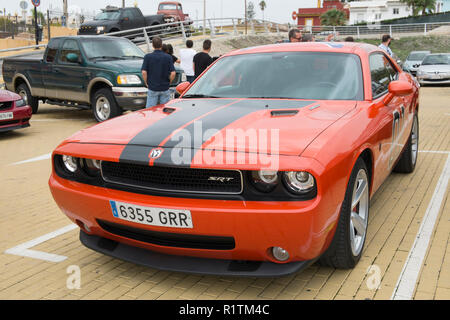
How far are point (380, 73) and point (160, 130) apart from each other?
8.14 feet

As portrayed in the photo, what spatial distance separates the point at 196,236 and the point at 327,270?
3.57 ft

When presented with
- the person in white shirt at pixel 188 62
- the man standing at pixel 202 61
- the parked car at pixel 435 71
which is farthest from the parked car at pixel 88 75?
the parked car at pixel 435 71

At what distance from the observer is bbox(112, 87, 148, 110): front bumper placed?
392 inches

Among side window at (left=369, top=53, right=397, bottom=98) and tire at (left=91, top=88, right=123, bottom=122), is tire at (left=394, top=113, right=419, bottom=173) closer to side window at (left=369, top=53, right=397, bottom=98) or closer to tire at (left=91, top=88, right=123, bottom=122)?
side window at (left=369, top=53, right=397, bottom=98)

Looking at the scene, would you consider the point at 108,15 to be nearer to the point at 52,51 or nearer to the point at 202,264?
the point at 52,51

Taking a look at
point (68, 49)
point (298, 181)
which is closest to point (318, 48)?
point (298, 181)

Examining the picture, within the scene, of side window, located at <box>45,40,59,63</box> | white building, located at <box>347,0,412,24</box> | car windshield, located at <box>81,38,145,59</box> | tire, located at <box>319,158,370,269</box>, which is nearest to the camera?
tire, located at <box>319,158,370,269</box>

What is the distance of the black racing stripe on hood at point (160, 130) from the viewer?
2986 millimetres

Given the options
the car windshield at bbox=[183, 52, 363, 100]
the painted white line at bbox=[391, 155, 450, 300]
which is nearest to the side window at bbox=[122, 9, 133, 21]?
the car windshield at bbox=[183, 52, 363, 100]

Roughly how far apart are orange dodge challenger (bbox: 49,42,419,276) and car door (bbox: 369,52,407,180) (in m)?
0.04

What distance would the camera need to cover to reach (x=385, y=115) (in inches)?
158

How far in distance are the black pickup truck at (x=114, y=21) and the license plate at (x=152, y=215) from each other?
2202 centimetres

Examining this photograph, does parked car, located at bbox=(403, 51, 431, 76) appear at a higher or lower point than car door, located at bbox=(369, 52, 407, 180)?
higher
